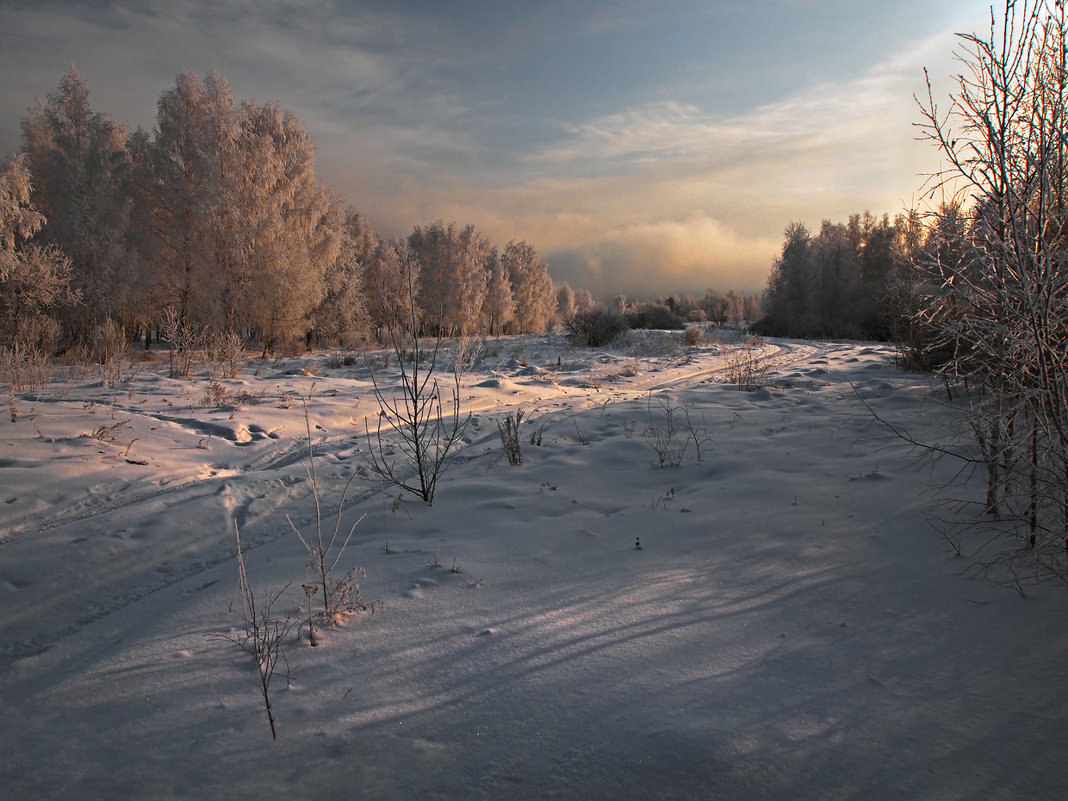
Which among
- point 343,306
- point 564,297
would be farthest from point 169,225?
point 564,297

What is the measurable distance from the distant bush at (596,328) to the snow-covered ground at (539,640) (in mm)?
15024

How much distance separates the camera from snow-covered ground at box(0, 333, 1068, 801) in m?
1.61

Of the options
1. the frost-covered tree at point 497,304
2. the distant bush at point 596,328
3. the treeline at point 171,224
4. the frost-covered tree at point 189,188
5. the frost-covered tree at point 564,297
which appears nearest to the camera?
the treeline at point 171,224

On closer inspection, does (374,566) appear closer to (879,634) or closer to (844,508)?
(879,634)

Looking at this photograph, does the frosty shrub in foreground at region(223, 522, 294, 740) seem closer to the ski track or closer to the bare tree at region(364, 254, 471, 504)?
the ski track

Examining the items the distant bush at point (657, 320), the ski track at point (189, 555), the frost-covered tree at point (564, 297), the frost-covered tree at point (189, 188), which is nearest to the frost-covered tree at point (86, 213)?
the frost-covered tree at point (189, 188)

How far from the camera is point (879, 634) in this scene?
222 cm

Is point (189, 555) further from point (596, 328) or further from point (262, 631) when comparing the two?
point (596, 328)

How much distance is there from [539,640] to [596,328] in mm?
18404

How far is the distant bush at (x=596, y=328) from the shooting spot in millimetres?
19812

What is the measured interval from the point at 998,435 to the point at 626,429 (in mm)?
3264

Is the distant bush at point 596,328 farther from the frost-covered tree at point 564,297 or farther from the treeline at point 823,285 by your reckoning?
the frost-covered tree at point 564,297

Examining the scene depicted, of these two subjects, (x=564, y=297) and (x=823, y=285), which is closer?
(x=823, y=285)

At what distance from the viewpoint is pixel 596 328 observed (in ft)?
66.1
